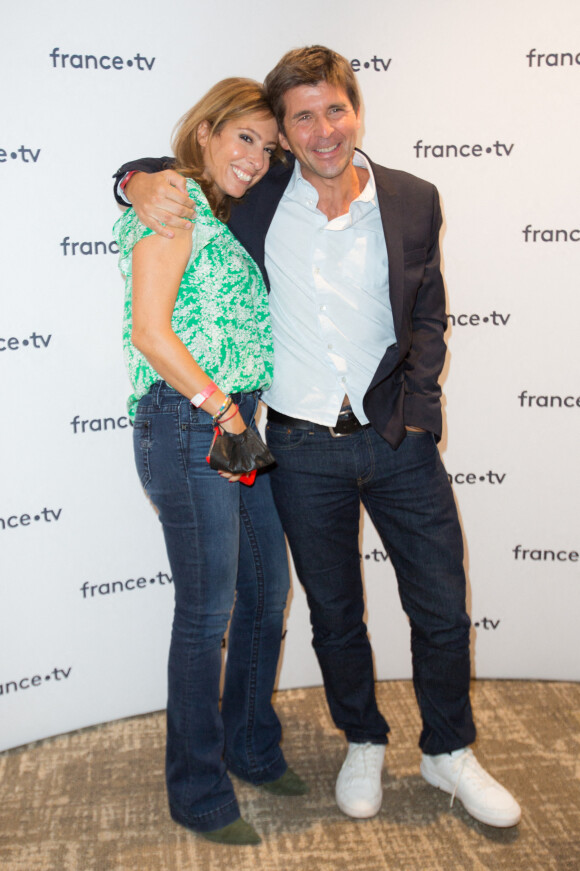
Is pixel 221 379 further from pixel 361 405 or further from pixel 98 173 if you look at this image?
pixel 98 173

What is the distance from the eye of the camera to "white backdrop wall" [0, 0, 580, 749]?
2312 millimetres

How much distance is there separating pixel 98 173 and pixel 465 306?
1.20 m

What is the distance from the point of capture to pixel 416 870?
1992 mm

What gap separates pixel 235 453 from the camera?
6.15 feet

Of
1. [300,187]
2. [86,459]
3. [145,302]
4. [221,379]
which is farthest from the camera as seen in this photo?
[86,459]

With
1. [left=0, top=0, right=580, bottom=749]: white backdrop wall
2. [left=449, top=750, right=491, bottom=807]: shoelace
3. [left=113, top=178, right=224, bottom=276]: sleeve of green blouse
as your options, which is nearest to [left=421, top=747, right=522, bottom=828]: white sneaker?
[left=449, top=750, right=491, bottom=807]: shoelace

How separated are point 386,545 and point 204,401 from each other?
71 cm

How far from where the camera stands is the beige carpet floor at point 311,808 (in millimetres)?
2047

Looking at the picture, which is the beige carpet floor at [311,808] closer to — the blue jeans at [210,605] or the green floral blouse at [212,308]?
the blue jeans at [210,605]

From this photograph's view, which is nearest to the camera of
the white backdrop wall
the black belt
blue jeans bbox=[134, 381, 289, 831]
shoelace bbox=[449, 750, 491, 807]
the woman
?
the woman

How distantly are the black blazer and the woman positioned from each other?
7 cm

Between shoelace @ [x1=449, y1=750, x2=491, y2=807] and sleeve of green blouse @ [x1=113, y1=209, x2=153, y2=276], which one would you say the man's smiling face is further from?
shoelace @ [x1=449, y1=750, x2=491, y2=807]

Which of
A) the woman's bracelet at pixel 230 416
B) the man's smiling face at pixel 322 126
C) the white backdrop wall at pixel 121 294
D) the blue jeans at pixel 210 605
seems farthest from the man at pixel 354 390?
the white backdrop wall at pixel 121 294

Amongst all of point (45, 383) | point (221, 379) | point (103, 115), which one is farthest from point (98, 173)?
point (221, 379)
